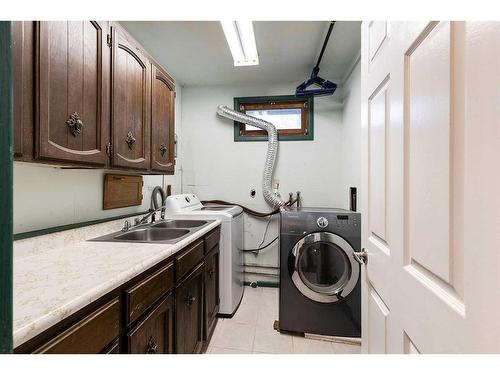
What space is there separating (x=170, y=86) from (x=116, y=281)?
5.59ft

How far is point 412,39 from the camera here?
64 centimetres

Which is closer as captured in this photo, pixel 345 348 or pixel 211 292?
pixel 345 348

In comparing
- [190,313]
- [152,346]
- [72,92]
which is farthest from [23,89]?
[190,313]

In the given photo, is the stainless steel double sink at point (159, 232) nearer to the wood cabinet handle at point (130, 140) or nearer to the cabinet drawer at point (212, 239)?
the cabinet drawer at point (212, 239)

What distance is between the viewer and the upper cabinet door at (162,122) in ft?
5.59

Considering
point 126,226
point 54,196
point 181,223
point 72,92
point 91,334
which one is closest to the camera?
point 91,334

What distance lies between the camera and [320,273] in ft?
6.44

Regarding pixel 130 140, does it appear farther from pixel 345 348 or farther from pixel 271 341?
pixel 345 348

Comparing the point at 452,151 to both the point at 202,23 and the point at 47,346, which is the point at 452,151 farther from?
the point at 202,23

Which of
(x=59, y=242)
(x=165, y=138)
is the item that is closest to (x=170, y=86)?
(x=165, y=138)

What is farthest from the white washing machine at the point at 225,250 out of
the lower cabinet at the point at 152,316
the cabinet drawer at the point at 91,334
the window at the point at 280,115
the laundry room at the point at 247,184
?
the cabinet drawer at the point at 91,334

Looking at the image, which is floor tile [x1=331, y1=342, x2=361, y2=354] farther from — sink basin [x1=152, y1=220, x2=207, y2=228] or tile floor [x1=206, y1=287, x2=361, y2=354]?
sink basin [x1=152, y1=220, x2=207, y2=228]

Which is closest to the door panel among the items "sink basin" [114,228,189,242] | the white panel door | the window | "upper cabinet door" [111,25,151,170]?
the white panel door

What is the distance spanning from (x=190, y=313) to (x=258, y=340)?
2.53ft
